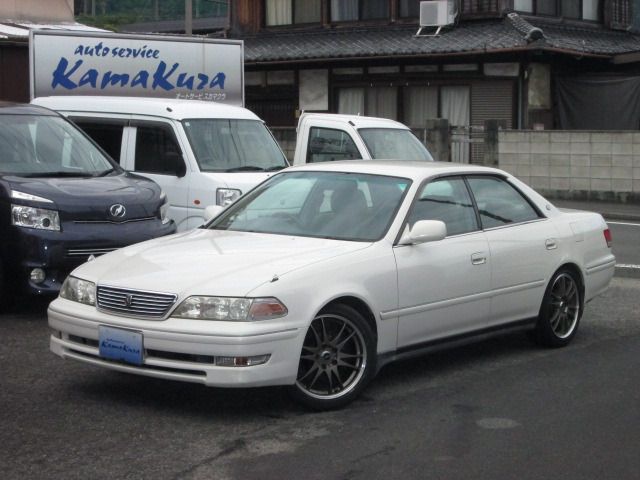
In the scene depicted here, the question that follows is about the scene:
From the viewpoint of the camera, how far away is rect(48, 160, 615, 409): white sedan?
5910 millimetres

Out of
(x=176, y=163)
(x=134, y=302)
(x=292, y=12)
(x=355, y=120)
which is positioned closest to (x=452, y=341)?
(x=134, y=302)

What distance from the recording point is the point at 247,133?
12.4 meters

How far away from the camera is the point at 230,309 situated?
231 inches

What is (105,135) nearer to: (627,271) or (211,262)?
(627,271)

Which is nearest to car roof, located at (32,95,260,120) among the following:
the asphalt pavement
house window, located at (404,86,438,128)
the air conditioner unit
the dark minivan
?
the dark minivan

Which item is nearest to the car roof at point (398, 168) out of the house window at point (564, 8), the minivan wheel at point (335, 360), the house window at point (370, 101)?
the minivan wheel at point (335, 360)

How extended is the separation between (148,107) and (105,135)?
26.4 inches

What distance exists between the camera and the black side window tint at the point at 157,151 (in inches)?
458

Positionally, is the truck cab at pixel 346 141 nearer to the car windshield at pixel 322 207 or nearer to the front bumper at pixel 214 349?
the car windshield at pixel 322 207

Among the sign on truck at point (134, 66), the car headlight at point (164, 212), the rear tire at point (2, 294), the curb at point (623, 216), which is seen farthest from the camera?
the curb at point (623, 216)

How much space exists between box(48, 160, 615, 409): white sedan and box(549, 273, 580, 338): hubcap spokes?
1cm

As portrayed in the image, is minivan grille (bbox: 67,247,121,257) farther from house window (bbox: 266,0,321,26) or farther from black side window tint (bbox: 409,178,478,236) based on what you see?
house window (bbox: 266,0,321,26)

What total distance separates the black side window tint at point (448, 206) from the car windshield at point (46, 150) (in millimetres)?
3780

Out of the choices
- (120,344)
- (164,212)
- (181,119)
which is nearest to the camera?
(120,344)
